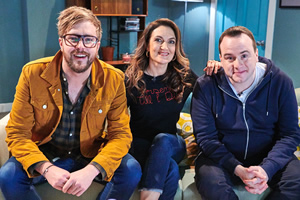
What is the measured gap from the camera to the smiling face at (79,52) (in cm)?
176

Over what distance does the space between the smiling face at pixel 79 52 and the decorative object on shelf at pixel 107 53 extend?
3173mm

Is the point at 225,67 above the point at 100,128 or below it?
above

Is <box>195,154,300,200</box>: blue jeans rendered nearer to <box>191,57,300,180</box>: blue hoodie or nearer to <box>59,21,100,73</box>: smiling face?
<box>191,57,300,180</box>: blue hoodie

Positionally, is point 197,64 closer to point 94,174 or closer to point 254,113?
point 254,113

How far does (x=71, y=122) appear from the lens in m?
1.83

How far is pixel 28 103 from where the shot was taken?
1769 mm

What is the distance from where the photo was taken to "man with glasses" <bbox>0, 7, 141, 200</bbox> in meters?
1.68

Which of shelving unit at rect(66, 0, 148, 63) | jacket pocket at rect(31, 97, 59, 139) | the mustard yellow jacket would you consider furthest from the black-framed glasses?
shelving unit at rect(66, 0, 148, 63)

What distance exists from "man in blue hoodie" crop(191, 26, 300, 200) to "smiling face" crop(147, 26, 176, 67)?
0.27m

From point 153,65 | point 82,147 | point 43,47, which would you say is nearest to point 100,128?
point 82,147

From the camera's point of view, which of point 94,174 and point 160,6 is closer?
point 94,174

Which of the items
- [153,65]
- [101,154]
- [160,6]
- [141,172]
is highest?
[160,6]

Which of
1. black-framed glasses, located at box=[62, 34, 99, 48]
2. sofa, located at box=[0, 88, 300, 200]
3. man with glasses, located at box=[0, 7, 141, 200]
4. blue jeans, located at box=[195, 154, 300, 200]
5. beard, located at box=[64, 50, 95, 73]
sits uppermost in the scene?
black-framed glasses, located at box=[62, 34, 99, 48]

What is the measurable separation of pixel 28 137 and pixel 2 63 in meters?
3.34
